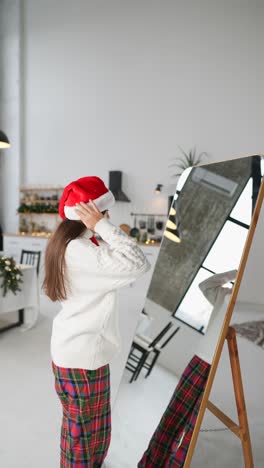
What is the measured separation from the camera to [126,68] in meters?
7.05

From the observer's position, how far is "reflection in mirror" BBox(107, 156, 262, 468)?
1.37 metres

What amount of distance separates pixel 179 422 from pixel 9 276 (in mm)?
2700

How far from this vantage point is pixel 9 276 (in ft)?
12.0

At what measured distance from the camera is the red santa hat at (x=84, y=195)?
52.2 inches

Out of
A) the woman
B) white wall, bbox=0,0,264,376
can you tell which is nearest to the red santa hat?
the woman

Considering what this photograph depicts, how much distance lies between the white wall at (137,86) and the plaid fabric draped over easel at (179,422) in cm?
522

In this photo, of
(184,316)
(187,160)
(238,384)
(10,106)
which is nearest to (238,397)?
(238,384)

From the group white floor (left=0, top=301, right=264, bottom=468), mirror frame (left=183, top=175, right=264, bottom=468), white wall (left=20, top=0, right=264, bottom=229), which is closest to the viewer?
mirror frame (left=183, top=175, right=264, bottom=468)

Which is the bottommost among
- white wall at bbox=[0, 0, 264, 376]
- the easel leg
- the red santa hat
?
the easel leg

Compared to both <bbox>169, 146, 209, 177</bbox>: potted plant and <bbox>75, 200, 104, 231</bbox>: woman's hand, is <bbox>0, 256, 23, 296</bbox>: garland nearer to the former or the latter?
<bbox>75, 200, 104, 231</bbox>: woman's hand

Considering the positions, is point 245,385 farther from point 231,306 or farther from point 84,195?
point 84,195

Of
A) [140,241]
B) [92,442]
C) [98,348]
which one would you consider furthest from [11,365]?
[140,241]

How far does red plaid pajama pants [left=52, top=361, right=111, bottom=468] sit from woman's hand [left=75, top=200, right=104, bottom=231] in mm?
586

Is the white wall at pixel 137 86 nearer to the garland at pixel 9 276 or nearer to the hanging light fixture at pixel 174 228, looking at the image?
the garland at pixel 9 276
